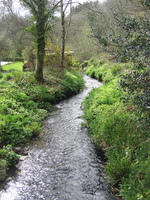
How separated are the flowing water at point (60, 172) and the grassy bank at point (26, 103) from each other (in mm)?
608

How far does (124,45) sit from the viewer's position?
475 centimetres

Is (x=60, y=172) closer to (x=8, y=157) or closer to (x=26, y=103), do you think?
(x=8, y=157)

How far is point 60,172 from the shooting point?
5246 mm

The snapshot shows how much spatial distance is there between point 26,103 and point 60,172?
532 cm

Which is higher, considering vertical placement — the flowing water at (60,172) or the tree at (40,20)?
the tree at (40,20)

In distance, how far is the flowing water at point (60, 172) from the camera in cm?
439

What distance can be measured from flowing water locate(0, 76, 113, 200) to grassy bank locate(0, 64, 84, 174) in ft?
2.00

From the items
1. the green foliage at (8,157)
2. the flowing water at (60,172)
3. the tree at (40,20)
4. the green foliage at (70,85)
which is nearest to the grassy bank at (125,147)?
the flowing water at (60,172)

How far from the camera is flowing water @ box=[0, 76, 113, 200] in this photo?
439cm

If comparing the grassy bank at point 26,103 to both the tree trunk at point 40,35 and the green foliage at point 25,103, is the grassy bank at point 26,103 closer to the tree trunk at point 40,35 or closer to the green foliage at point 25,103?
the green foliage at point 25,103

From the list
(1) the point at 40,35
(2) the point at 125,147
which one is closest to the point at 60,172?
(2) the point at 125,147

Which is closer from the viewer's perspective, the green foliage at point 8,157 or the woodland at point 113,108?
the woodland at point 113,108

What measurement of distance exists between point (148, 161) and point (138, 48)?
2.56 metres

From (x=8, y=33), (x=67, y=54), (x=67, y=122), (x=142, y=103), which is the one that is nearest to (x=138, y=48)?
(x=142, y=103)
